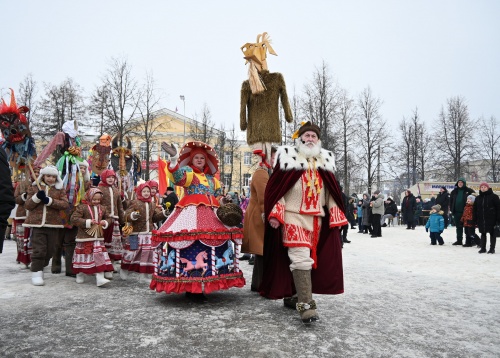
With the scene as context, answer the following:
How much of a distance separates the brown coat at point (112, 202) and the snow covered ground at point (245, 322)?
1.11m

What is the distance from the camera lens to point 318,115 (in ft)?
90.6

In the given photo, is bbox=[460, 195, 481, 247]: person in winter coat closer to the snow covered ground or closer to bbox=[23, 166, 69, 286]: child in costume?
the snow covered ground

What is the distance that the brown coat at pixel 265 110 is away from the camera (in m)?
5.73

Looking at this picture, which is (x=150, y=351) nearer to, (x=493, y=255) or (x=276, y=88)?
(x=276, y=88)

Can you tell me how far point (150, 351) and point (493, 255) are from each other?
9584 mm

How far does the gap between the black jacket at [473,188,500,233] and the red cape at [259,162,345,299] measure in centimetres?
779

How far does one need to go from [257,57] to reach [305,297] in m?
3.62

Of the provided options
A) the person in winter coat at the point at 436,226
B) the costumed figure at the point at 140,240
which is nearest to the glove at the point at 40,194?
the costumed figure at the point at 140,240

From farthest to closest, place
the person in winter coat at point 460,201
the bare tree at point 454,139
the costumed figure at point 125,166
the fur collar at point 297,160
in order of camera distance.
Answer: the bare tree at point 454,139 → the person in winter coat at point 460,201 → the costumed figure at point 125,166 → the fur collar at point 297,160

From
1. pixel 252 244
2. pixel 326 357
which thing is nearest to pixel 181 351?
pixel 326 357

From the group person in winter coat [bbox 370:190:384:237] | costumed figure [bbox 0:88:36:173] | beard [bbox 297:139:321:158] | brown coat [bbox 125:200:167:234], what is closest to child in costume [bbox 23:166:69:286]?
costumed figure [bbox 0:88:36:173]

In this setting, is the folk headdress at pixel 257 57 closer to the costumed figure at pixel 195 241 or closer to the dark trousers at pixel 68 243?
the costumed figure at pixel 195 241

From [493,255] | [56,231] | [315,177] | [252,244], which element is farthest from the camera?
[493,255]

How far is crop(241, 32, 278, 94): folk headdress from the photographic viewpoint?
579 cm
